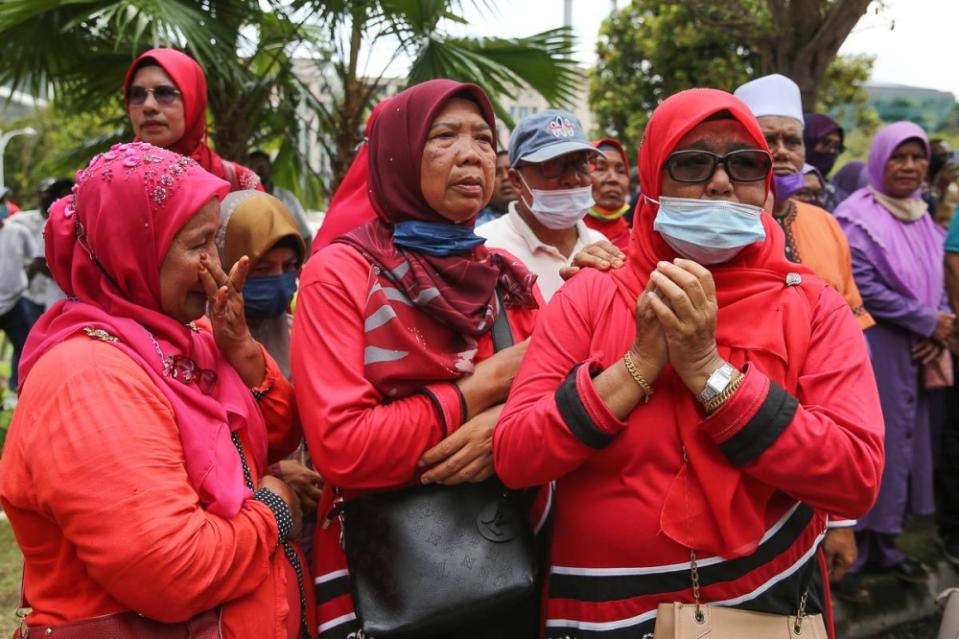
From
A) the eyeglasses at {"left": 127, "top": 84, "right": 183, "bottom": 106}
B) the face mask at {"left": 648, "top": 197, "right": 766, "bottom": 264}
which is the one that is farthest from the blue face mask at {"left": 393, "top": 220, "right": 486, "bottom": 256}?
the eyeglasses at {"left": 127, "top": 84, "right": 183, "bottom": 106}

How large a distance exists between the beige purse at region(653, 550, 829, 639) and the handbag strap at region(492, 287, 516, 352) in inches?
27.6

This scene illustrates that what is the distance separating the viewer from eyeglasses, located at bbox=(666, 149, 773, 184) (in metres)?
1.81

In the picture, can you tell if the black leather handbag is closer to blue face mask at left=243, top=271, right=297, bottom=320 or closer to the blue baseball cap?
blue face mask at left=243, top=271, right=297, bottom=320

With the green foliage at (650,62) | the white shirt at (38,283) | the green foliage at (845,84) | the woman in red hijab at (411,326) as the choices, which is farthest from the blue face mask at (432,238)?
the green foliage at (845,84)

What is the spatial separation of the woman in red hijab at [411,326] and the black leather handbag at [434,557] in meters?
0.06

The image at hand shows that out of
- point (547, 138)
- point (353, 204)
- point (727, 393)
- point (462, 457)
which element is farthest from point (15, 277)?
point (727, 393)

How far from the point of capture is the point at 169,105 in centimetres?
358

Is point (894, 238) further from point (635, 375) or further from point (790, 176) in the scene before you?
point (635, 375)

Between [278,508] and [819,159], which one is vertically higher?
[819,159]

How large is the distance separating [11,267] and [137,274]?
6.39m

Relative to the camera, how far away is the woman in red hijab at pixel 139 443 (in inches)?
59.3

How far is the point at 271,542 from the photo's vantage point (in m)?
1.78

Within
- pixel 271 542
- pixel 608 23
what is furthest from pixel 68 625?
pixel 608 23

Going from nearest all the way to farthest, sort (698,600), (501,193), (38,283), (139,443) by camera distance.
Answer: (139,443), (698,600), (501,193), (38,283)
